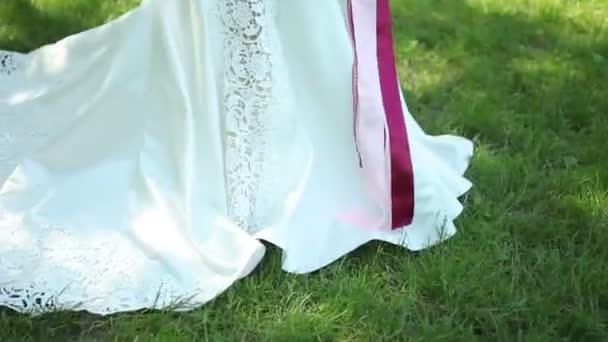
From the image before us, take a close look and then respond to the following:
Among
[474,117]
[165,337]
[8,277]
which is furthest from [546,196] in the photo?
[8,277]

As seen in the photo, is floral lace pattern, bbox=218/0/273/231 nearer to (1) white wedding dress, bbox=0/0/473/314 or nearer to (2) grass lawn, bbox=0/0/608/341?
(1) white wedding dress, bbox=0/0/473/314

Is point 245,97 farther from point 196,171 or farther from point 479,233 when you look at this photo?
point 479,233

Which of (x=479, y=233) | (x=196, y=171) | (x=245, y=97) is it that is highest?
(x=245, y=97)

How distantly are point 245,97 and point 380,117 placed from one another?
40cm

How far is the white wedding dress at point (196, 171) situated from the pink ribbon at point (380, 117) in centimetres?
8

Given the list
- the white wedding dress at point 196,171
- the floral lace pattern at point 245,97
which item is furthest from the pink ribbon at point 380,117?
the floral lace pattern at point 245,97

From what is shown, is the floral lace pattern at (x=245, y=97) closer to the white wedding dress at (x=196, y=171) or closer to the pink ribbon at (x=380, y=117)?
the white wedding dress at (x=196, y=171)

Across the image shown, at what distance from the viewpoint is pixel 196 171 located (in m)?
2.78

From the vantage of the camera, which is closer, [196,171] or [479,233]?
[196,171]

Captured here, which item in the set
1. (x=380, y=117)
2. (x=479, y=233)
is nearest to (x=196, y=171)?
(x=380, y=117)

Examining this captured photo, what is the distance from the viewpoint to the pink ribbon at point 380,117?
2.80 m

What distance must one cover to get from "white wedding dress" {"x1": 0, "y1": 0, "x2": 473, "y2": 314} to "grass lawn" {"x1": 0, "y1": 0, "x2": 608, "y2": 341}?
0.26 ft

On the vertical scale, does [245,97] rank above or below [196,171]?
above

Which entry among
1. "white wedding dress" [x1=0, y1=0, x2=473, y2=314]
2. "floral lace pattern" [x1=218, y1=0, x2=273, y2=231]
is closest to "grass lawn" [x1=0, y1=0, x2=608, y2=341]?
"white wedding dress" [x1=0, y1=0, x2=473, y2=314]
